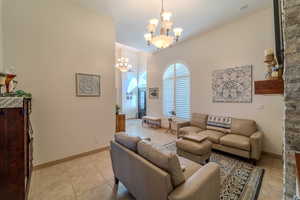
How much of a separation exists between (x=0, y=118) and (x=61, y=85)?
173cm

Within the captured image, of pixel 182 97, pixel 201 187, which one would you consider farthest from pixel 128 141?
pixel 182 97

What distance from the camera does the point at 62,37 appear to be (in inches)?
117

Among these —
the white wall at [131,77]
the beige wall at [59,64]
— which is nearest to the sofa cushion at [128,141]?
the beige wall at [59,64]

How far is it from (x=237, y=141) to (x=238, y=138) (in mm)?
179

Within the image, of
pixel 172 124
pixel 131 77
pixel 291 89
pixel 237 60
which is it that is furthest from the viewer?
pixel 131 77

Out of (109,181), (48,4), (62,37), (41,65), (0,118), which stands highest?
(48,4)

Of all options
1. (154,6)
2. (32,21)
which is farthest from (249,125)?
(32,21)

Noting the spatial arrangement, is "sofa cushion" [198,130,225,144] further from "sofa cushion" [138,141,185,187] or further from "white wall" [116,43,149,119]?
"white wall" [116,43,149,119]

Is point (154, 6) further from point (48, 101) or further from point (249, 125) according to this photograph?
point (249, 125)

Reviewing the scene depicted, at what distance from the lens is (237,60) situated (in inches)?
148

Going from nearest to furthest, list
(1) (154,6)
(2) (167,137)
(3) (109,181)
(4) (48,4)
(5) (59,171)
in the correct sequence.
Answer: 1. (3) (109,181)
2. (5) (59,171)
3. (4) (48,4)
4. (1) (154,6)
5. (2) (167,137)

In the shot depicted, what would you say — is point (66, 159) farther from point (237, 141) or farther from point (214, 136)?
point (237, 141)

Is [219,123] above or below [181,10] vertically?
below

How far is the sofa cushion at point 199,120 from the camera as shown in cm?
419
